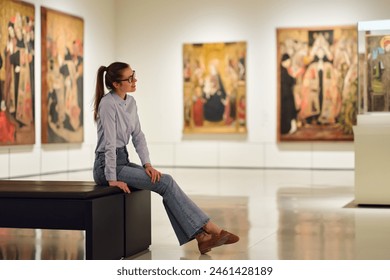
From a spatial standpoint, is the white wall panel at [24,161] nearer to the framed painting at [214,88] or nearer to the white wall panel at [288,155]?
the framed painting at [214,88]

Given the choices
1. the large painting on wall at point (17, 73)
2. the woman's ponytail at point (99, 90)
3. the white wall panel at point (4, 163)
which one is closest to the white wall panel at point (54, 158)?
the large painting on wall at point (17, 73)

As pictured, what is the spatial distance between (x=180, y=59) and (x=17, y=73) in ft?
24.6

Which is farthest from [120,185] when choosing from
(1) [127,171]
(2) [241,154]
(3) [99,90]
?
(2) [241,154]

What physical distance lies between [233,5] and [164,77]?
3.61m

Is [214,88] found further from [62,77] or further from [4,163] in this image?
[4,163]

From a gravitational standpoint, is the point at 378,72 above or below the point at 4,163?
above

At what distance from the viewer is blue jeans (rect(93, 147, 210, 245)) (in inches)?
321

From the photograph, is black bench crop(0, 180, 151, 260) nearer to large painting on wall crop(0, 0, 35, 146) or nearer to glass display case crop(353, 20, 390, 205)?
glass display case crop(353, 20, 390, 205)

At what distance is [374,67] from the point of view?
14.4 meters

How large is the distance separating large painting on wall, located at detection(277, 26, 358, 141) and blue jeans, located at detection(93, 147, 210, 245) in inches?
700

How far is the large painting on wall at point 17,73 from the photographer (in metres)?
20.6

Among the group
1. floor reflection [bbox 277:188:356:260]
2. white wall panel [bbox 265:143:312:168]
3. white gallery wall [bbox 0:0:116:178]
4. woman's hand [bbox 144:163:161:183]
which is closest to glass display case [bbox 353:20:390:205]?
floor reflection [bbox 277:188:356:260]

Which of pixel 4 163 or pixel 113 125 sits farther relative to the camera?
pixel 4 163

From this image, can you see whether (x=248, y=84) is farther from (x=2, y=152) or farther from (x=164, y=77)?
(x=2, y=152)
